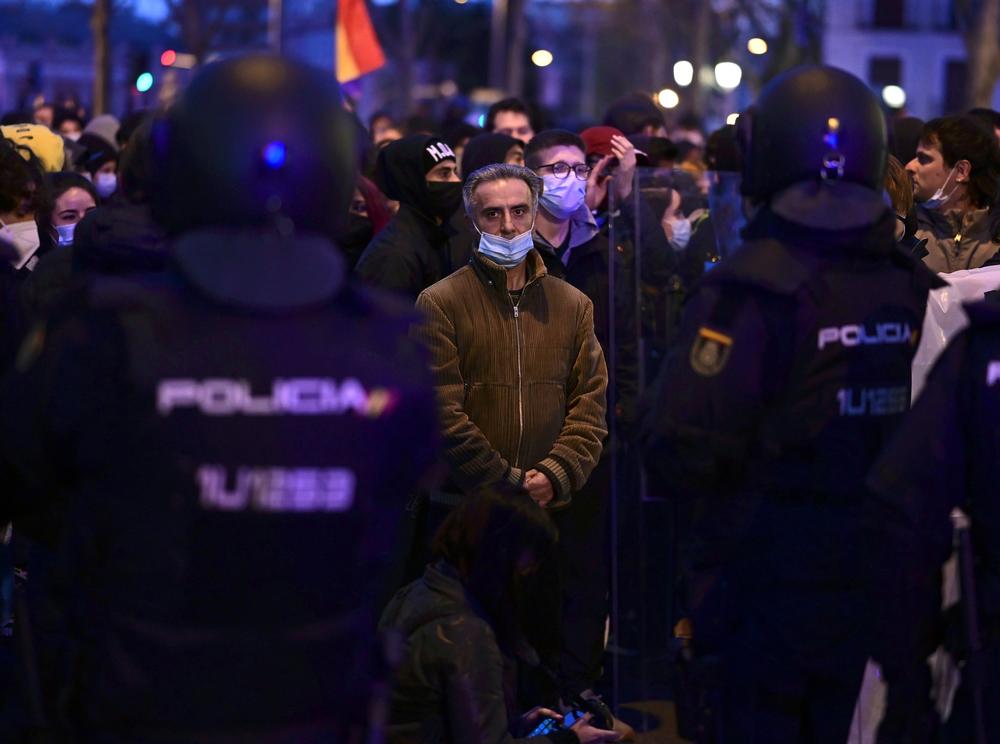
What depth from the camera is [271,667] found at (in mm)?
2879

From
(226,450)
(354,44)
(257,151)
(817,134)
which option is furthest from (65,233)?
(354,44)

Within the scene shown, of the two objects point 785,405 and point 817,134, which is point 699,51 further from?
point 785,405

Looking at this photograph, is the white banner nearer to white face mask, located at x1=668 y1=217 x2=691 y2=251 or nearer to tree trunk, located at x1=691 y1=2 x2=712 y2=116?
white face mask, located at x1=668 y1=217 x2=691 y2=251

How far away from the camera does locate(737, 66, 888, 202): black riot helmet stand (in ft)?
12.7

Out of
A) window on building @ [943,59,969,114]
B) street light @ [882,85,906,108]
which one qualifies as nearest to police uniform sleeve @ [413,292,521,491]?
street light @ [882,85,906,108]

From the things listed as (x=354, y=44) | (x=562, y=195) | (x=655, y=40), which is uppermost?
(x=354, y=44)

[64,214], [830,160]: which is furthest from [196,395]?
[64,214]

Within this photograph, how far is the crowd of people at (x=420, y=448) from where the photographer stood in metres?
2.82

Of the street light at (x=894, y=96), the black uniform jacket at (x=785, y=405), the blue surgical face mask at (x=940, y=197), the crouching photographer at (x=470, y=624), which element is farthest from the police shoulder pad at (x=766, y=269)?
the street light at (x=894, y=96)

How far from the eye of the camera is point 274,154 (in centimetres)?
297

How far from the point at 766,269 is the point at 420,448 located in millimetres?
1031

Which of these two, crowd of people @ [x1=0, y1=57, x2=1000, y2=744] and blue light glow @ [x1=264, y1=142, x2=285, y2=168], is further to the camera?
blue light glow @ [x1=264, y1=142, x2=285, y2=168]

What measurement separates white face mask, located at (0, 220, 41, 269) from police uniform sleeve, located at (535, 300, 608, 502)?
6.70 ft

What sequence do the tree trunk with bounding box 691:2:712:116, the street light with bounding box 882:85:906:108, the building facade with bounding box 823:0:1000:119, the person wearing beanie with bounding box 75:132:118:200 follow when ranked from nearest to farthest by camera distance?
the person wearing beanie with bounding box 75:132:118:200 < the street light with bounding box 882:85:906:108 < the tree trunk with bounding box 691:2:712:116 < the building facade with bounding box 823:0:1000:119
